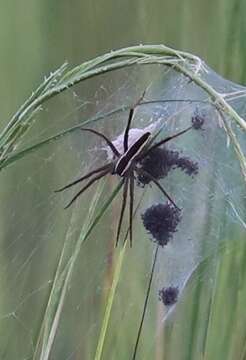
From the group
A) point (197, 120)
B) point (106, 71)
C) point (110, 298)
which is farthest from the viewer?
point (110, 298)

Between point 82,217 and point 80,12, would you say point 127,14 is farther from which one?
point 82,217

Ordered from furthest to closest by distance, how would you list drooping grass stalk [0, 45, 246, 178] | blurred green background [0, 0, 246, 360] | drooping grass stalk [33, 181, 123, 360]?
blurred green background [0, 0, 246, 360], drooping grass stalk [33, 181, 123, 360], drooping grass stalk [0, 45, 246, 178]

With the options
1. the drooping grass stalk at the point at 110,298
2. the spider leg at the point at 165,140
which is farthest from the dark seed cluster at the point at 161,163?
the drooping grass stalk at the point at 110,298

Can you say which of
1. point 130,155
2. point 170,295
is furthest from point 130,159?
point 170,295

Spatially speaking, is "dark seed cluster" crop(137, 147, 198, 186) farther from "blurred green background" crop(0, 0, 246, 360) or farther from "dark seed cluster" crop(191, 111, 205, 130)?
"blurred green background" crop(0, 0, 246, 360)

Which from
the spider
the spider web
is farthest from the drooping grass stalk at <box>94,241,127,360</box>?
the spider

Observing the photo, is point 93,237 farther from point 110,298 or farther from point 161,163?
point 161,163

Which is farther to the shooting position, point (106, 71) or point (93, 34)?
point (93, 34)
